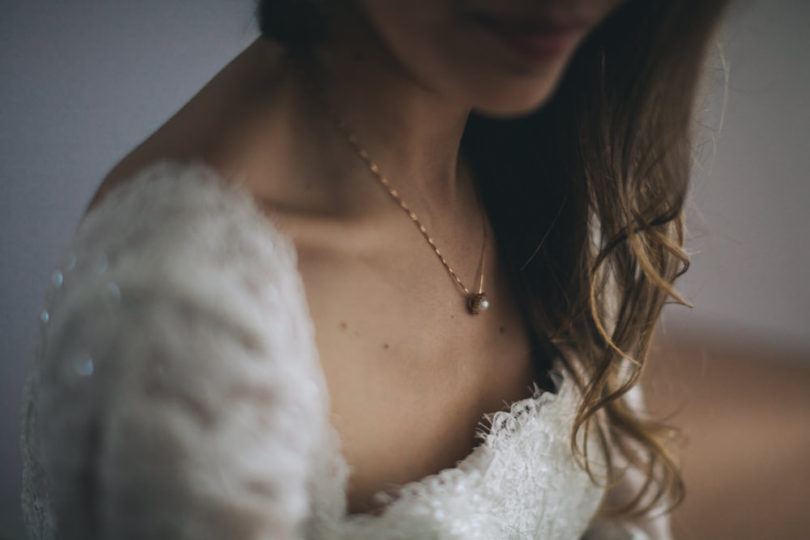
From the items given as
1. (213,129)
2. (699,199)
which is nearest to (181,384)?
(213,129)

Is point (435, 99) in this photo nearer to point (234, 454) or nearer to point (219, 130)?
point (219, 130)

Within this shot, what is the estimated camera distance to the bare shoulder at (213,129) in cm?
41

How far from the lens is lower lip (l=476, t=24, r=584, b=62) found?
36 centimetres

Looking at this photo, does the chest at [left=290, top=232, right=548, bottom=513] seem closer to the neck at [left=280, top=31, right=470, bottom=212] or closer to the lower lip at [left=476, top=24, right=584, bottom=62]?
the neck at [left=280, top=31, right=470, bottom=212]

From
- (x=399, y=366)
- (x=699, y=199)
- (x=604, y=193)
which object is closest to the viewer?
(x=399, y=366)

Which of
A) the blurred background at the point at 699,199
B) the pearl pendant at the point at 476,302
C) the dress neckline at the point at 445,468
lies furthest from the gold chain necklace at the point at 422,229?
the blurred background at the point at 699,199

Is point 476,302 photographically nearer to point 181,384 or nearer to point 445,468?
point 445,468

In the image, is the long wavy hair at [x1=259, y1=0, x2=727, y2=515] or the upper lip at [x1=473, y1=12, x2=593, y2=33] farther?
the long wavy hair at [x1=259, y1=0, x2=727, y2=515]

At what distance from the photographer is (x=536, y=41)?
36cm

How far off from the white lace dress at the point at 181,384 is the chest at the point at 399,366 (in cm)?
5

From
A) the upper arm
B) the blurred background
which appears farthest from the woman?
the blurred background

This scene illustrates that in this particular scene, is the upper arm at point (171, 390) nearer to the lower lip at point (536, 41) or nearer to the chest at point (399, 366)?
the chest at point (399, 366)

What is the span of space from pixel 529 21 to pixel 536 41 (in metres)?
0.01

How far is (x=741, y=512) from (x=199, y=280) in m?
1.43
